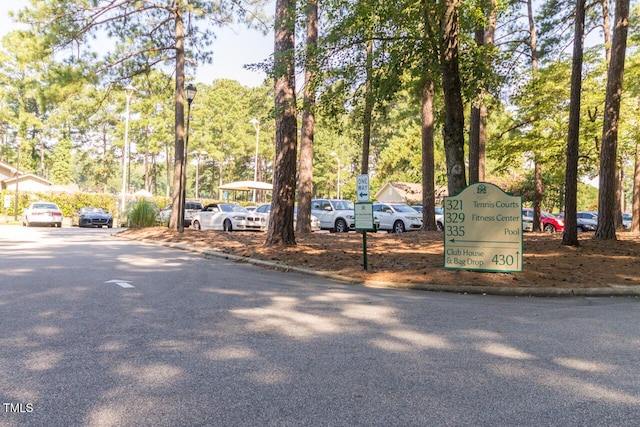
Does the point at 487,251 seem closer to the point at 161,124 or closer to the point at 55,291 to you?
the point at 55,291

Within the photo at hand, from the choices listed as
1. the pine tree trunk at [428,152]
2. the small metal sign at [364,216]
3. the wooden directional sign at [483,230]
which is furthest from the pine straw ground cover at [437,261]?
the pine tree trunk at [428,152]

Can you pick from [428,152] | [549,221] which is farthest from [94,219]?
[549,221]

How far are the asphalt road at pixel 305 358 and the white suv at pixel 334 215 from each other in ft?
57.0

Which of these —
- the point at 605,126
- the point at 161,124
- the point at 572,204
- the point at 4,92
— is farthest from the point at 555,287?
the point at 4,92

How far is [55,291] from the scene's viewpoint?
719 centimetres

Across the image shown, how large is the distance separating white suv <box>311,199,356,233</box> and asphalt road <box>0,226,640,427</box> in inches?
684

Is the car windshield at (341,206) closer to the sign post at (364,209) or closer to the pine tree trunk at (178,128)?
the pine tree trunk at (178,128)

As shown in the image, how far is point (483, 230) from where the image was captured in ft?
30.9

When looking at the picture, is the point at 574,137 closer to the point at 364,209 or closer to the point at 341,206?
the point at 364,209

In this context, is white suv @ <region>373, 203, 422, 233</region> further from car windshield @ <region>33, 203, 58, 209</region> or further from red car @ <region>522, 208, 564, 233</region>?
car windshield @ <region>33, 203, 58, 209</region>

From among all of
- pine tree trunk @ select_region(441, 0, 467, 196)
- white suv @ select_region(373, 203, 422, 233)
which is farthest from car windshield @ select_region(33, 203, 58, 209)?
pine tree trunk @ select_region(441, 0, 467, 196)

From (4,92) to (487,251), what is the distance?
62.0m

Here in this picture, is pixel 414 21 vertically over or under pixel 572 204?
over

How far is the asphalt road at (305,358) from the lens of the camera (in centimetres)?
318
